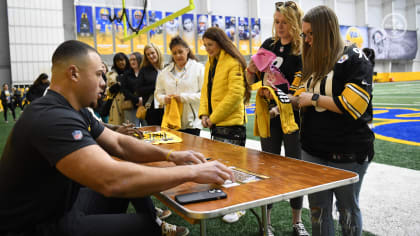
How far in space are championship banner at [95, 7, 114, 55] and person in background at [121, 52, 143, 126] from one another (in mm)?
15927

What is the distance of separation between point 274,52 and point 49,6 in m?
20.5

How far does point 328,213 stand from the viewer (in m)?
1.82

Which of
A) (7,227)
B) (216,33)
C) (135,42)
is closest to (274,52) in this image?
(216,33)

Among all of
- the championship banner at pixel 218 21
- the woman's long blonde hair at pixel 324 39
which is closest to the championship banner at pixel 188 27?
the championship banner at pixel 218 21

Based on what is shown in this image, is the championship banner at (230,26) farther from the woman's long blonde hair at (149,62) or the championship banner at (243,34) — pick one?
the woman's long blonde hair at (149,62)

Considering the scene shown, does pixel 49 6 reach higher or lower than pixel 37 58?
higher

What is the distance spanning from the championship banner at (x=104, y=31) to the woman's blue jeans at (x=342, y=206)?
19.5 metres

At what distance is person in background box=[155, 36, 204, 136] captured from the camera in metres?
3.36

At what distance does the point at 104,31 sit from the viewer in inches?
773

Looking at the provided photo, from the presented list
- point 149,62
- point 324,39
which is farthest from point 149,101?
point 324,39

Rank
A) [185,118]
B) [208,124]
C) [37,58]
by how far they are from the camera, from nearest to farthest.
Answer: [208,124] → [185,118] → [37,58]

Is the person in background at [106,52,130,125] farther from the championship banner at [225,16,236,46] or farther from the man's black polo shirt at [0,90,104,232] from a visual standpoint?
the championship banner at [225,16,236,46]

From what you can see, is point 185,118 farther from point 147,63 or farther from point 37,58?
point 37,58

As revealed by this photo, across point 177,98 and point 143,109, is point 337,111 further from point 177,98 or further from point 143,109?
point 143,109
